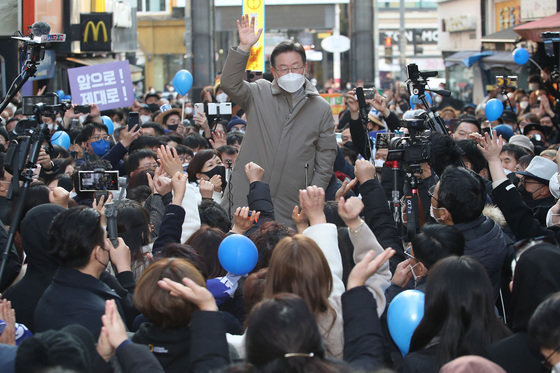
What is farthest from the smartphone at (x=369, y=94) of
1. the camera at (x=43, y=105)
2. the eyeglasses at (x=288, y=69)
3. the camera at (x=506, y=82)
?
the camera at (x=506, y=82)

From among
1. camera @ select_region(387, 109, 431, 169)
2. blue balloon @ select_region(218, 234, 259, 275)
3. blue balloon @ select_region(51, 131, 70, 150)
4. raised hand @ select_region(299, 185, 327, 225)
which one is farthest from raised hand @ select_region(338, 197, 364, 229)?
blue balloon @ select_region(51, 131, 70, 150)

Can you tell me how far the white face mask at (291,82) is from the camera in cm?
591

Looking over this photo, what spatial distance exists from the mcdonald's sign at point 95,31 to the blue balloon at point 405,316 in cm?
1565

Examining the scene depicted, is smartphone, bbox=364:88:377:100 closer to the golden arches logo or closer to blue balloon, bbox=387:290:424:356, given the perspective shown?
blue balloon, bbox=387:290:424:356

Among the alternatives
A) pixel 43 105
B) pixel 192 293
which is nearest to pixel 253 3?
pixel 43 105

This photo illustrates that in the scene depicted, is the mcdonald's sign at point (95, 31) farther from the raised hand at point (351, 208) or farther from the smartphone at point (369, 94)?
the raised hand at point (351, 208)

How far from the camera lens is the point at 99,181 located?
5352 mm

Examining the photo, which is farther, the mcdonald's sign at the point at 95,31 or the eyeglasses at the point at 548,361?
the mcdonald's sign at the point at 95,31

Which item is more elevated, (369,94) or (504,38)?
(504,38)

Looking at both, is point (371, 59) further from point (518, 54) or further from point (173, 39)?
point (173, 39)

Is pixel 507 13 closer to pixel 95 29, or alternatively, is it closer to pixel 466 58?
pixel 466 58

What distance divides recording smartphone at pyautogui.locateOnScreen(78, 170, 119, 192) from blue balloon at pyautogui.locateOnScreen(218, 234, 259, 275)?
148 centimetres

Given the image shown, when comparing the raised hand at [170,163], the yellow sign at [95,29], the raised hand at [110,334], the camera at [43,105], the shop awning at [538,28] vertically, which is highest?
the yellow sign at [95,29]

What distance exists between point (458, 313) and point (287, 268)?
0.71m
